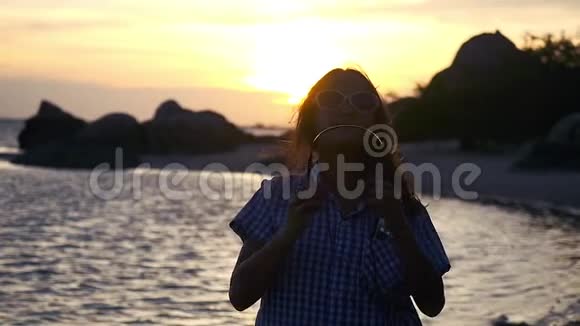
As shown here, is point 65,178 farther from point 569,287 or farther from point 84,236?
point 569,287

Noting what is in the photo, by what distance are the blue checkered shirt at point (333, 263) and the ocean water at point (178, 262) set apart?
6.17 metres

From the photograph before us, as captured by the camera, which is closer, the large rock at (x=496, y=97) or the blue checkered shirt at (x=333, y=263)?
the blue checkered shirt at (x=333, y=263)

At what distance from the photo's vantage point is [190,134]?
1794 inches

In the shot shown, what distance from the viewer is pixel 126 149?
44.4m

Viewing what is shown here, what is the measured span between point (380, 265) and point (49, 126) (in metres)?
51.0

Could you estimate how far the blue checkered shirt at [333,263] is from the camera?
2434mm

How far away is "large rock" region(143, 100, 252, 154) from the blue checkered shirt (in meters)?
42.4

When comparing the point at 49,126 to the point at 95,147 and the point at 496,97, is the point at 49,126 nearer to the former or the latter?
the point at 95,147

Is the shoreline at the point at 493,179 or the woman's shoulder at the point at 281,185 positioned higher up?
the woman's shoulder at the point at 281,185

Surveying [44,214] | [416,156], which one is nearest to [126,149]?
[416,156]

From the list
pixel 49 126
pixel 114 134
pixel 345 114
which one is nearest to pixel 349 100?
pixel 345 114

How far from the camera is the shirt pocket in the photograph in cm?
242

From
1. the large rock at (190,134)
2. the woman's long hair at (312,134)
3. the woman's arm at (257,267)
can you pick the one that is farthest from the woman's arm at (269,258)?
the large rock at (190,134)

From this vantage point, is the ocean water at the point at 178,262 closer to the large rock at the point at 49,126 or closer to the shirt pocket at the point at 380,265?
the shirt pocket at the point at 380,265
